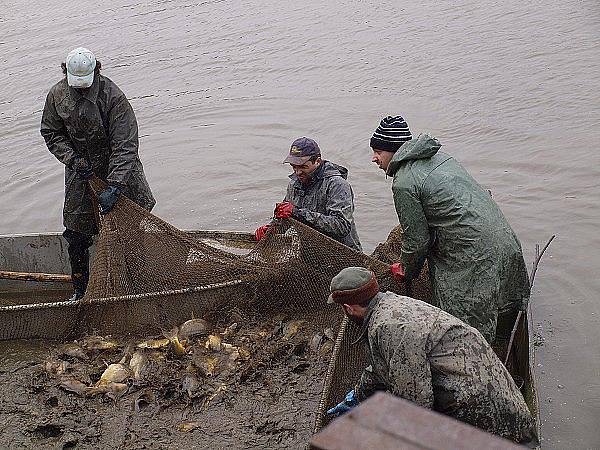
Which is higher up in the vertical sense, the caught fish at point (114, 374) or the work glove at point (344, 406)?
the work glove at point (344, 406)

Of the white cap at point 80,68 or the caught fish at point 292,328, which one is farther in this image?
the white cap at point 80,68

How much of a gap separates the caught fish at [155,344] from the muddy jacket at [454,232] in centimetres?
185

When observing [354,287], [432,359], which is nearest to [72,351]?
[354,287]

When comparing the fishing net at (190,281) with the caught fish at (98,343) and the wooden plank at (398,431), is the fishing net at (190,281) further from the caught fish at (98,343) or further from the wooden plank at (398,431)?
the wooden plank at (398,431)

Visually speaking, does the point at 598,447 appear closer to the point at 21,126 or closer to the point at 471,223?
the point at 471,223

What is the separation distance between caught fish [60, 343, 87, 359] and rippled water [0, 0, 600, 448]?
3211 millimetres

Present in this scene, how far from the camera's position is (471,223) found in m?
4.41

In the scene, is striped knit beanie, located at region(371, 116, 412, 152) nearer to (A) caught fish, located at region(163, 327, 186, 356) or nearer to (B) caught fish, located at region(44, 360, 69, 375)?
(A) caught fish, located at region(163, 327, 186, 356)

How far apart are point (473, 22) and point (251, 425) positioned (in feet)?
38.7

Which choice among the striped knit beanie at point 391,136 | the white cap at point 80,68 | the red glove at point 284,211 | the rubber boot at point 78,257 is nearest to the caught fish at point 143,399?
the red glove at point 284,211

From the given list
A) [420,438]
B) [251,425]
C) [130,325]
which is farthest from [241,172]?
[420,438]

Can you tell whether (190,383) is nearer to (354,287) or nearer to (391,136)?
(354,287)

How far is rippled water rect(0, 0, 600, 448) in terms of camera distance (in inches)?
287

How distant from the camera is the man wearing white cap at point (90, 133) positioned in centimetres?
571
